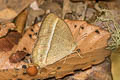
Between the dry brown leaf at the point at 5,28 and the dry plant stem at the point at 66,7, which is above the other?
the dry plant stem at the point at 66,7

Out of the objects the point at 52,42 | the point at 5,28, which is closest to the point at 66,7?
the point at 5,28

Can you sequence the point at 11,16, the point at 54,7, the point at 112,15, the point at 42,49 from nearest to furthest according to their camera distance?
the point at 42,49
the point at 112,15
the point at 11,16
the point at 54,7

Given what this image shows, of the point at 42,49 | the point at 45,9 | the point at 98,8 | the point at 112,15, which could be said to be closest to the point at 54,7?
the point at 45,9

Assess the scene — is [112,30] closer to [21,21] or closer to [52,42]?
[52,42]

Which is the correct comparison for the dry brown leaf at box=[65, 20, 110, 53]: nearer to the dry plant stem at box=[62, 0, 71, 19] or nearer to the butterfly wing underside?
the butterfly wing underside

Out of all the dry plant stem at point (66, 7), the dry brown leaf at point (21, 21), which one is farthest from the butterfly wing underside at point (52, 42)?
the dry plant stem at point (66, 7)

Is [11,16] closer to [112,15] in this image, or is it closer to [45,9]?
[45,9]

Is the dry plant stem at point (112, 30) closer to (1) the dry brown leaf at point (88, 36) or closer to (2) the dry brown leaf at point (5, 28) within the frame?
(1) the dry brown leaf at point (88, 36)

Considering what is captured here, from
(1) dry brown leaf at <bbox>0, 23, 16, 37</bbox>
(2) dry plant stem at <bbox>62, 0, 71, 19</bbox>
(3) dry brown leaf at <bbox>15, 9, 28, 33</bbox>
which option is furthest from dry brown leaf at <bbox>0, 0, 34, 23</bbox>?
(2) dry plant stem at <bbox>62, 0, 71, 19</bbox>
